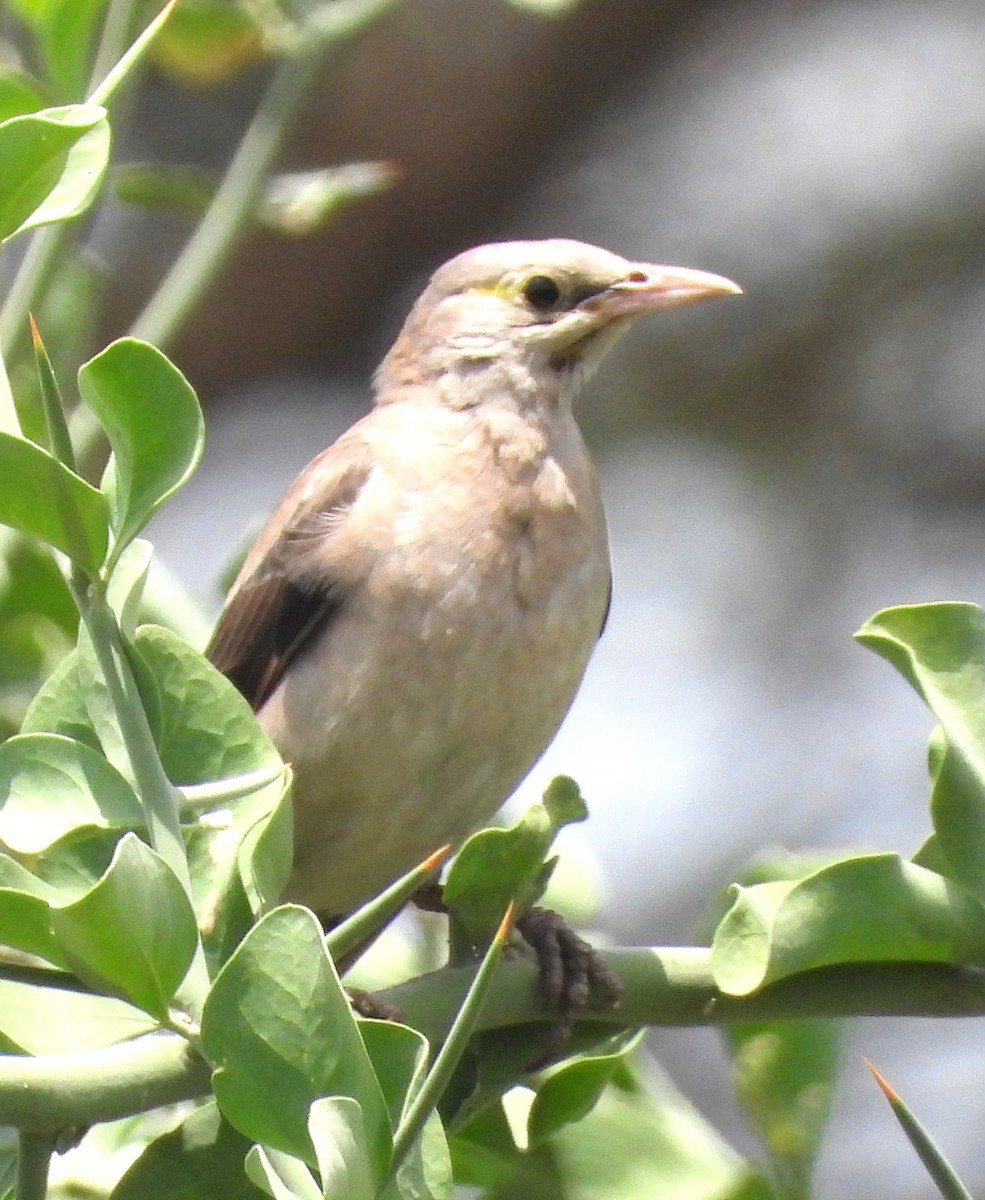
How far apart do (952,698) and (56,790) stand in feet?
2.38

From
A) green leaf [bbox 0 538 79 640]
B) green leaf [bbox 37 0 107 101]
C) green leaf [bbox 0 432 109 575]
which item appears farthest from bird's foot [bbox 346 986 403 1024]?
green leaf [bbox 37 0 107 101]

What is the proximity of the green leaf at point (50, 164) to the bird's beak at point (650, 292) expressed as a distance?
2169mm

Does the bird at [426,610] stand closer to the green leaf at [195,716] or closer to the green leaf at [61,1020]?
the green leaf at [195,716]

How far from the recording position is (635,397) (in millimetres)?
8875

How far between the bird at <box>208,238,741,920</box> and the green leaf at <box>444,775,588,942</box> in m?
1.44

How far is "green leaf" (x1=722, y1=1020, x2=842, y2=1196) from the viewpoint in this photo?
81.3 inches

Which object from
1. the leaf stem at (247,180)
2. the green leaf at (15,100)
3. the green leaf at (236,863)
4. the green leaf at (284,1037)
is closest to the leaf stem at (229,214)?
the leaf stem at (247,180)

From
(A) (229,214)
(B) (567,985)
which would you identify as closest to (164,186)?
(A) (229,214)

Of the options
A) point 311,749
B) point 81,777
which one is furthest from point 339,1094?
point 311,749

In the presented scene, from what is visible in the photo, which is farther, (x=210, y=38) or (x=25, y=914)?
(x=210, y=38)

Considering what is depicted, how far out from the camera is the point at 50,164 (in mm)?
1549

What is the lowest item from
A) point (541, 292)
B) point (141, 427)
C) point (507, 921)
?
point (507, 921)

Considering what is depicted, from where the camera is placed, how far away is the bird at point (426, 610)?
323 centimetres

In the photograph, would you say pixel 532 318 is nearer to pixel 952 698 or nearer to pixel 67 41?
pixel 67 41
